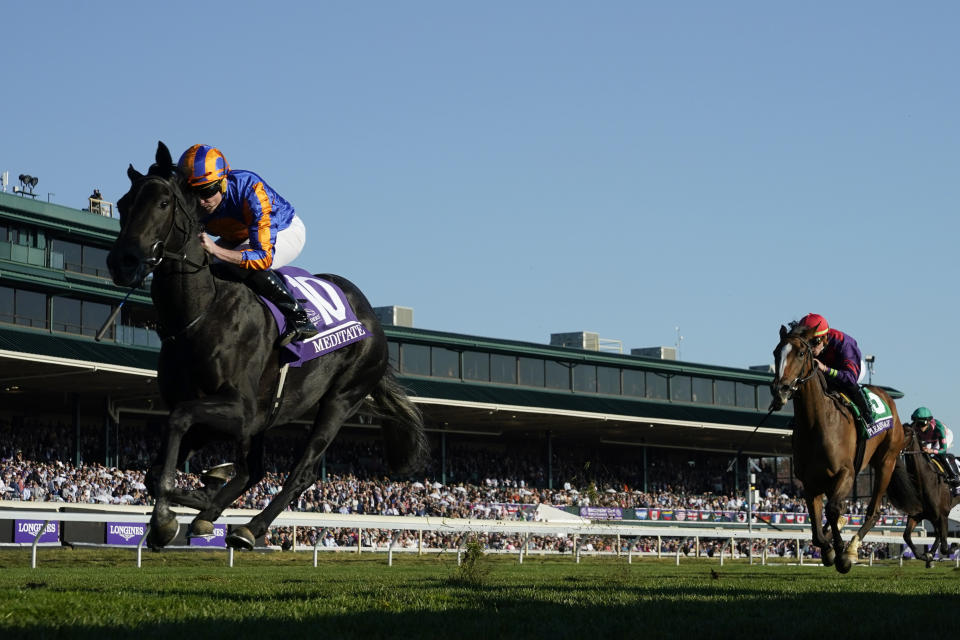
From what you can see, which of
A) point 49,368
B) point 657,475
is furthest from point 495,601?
point 657,475

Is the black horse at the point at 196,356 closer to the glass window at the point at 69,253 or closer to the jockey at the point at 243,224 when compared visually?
the jockey at the point at 243,224

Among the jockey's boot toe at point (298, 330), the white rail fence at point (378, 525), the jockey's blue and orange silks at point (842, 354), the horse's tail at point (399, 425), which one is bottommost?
the white rail fence at point (378, 525)

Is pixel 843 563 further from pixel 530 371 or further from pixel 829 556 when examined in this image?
pixel 530 371

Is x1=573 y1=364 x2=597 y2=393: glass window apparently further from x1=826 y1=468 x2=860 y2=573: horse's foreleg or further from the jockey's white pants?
the jockey's white pants

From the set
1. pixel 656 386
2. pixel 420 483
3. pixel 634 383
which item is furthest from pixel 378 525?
pixel 656 386

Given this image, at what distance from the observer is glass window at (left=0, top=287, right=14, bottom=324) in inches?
1308

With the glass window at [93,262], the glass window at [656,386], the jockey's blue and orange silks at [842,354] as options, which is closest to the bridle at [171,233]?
the jockey's blue and orange silks at [842,354]

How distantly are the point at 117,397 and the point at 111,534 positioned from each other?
16712 millimetres

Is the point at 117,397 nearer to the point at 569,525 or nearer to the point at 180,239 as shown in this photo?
the point at 569,525

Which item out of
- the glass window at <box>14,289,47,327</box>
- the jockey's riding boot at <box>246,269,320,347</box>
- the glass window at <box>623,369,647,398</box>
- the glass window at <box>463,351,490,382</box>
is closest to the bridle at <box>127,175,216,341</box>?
the jockey's riding boot at <box>246,269,320,347</box>

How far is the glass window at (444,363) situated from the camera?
146ft

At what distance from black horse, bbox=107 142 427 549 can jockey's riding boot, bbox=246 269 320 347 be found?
0.07 m

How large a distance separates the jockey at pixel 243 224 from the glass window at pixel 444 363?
3683 centimetres

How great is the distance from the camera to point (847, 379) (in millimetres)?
11938
